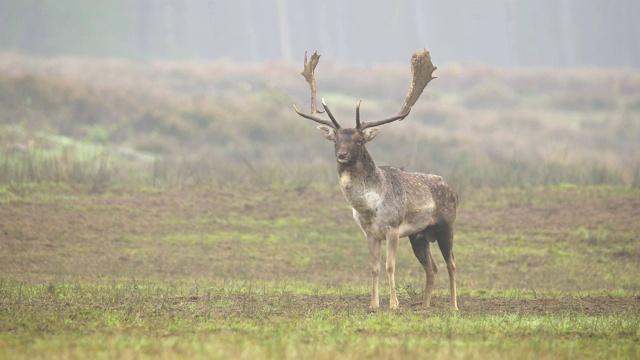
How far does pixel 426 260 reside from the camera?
15.8m

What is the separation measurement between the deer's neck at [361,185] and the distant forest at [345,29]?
252 ft

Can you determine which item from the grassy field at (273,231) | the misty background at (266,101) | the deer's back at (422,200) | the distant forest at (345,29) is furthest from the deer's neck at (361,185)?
the distant forest at (345,29)

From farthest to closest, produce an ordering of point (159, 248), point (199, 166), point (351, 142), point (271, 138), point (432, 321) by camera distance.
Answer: point (271, 138) < point (199, 166) < point (159, 248) < point (351, 142) < point (432, 321)


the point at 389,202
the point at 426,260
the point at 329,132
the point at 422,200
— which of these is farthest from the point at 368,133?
the point at 426,260

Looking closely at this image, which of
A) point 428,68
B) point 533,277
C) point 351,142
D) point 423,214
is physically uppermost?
point 428,68

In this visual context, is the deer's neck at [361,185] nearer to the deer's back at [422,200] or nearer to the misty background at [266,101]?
the deer's back at [422,200]

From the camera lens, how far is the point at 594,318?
1355cm

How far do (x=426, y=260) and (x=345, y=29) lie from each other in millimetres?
102927

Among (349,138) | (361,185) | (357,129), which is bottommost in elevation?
(361,185)

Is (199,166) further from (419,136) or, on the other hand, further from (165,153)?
(419,136)

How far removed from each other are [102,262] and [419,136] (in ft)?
80.3

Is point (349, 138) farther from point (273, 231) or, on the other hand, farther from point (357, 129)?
point (273, 231)

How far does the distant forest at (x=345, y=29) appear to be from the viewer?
9656cm

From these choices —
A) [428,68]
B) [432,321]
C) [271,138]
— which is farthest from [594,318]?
[271,138]
